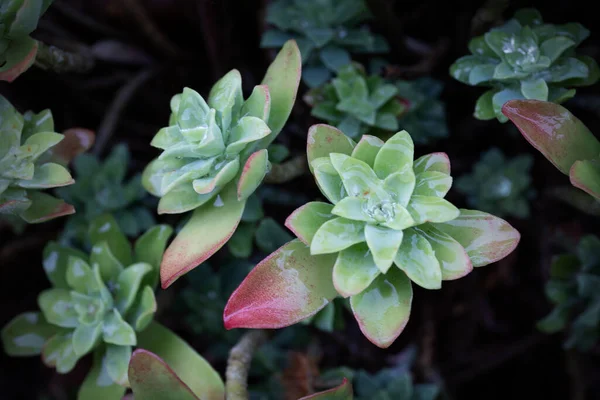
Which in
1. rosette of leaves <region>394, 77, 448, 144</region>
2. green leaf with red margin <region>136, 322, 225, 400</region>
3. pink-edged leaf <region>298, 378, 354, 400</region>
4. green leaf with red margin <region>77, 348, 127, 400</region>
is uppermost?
rosette of leaves <region>394, 77, 448, 144</region>

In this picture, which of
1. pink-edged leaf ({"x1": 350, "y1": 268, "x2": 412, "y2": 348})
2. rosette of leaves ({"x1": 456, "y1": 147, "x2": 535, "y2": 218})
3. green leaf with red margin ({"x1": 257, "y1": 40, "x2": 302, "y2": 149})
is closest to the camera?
pink-edged leaf ({"x1": 350, "y1": 268, "x2": 412, "y2": 348})

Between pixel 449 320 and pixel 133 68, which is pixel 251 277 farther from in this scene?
pixel 133 68

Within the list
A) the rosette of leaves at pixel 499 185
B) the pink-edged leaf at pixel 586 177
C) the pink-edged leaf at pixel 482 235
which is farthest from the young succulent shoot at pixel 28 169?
the rosette of leaves at pixel 499 185

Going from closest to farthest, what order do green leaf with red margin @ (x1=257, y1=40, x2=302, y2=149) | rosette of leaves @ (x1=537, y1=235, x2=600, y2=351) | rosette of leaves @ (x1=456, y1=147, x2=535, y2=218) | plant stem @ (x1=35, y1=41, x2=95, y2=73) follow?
green leaf with red margin @ (x1=257, y1=40, x2=302, y2=149), plant stem @ (x1=35, y1=41, x2=95, y2=73), rosette of leaves @ (x1=537, y1=235, x2=600, y2=351), rosette of leaves @ (x1=456, y1=147, x2=535, y2=218)

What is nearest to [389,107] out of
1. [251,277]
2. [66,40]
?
[251,277]

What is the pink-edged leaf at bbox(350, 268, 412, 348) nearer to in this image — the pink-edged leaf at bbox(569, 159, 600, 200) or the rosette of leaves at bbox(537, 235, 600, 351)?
the pink-edged leaf at bbox(569, 159, 600, 200)

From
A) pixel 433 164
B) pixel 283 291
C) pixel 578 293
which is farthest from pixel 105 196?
pixel 578 293

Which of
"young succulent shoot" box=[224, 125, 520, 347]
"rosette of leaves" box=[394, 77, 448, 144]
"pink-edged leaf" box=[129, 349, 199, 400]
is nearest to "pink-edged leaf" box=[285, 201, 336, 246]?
"young succulent shoot" box=[224, 125, 520, 347]
